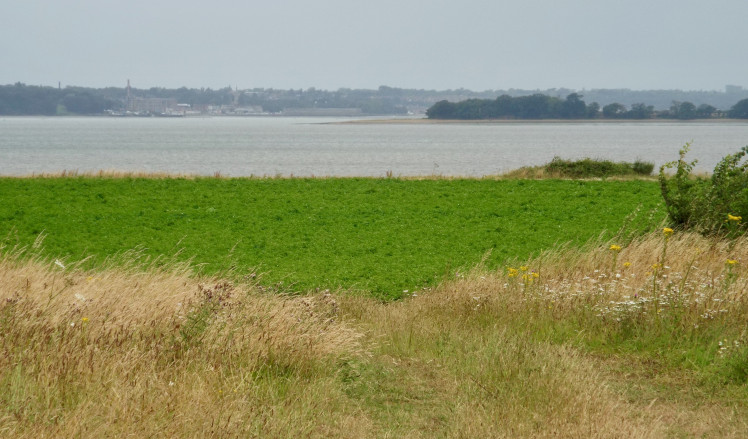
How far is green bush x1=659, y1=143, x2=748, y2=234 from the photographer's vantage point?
50.6ft

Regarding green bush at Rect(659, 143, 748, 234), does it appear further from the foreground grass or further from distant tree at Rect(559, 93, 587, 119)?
distant tree at Rect(559, 93, 587, 119)

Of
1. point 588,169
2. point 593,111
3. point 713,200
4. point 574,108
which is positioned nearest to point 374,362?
point 713,200

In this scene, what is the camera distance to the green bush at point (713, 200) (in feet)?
50.6

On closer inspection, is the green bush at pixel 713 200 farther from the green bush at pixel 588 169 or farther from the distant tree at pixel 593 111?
the distant tree at pixel 593 111

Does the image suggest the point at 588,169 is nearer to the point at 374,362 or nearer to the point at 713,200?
the point at 713,200

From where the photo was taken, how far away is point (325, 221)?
2155cm

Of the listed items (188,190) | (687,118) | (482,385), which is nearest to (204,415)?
(482,385)

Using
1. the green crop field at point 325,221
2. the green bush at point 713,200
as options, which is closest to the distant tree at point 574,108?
the green crop field at point 325,221

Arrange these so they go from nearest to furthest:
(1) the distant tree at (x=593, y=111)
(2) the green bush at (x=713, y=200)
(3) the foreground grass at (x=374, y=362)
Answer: (3) the foreground grass at (x=374, y=362), (2) the green bush at (x=713, y=200), (1) the distant tree at (x=593, y=111)

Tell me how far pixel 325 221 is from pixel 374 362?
528 inches

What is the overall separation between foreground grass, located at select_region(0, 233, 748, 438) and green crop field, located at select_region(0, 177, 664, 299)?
3.58m

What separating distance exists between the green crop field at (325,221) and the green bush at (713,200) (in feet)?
5.87

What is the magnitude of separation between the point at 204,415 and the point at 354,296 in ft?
21.6

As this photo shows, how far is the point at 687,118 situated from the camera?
655 ft
